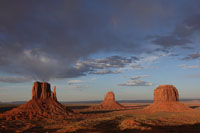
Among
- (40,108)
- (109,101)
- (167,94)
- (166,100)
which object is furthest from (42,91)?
(109,101)

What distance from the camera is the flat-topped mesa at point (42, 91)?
6475 cm

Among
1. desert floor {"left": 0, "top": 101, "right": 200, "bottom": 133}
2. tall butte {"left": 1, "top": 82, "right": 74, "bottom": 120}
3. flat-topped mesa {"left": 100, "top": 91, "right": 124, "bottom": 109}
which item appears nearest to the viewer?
desert floor {"left": 0, "top": 101, "right": 200, "bottom": 133}

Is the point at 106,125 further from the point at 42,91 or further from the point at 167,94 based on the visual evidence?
the point at 167,94

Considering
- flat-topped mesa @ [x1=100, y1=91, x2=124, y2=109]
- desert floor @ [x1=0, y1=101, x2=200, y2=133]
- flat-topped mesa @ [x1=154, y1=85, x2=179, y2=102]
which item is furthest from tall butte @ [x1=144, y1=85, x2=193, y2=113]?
flat-topped mesa @ [x1=100, y1=91, x2=124, y2=109]

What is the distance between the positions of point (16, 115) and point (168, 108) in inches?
2314

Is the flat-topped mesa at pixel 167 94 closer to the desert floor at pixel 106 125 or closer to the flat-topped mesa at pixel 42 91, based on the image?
the desert floor at pixel 106 125

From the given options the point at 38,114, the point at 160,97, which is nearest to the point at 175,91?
the point at 160,97

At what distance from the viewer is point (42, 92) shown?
66438mm

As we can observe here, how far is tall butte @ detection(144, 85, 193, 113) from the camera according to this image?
71812 millimetres

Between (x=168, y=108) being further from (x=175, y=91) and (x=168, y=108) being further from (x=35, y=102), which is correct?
(x=35, y=102)

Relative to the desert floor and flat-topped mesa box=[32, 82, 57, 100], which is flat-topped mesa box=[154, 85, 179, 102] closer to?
the desert floor

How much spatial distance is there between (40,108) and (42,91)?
9.19 m

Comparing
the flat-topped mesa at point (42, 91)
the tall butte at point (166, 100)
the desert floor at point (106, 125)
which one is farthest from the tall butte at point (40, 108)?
the tall butte at point (166, 100)

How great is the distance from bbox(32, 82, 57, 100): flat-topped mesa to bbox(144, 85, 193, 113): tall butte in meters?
44.3
